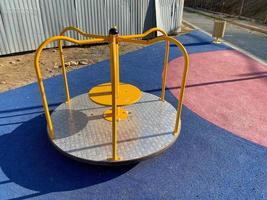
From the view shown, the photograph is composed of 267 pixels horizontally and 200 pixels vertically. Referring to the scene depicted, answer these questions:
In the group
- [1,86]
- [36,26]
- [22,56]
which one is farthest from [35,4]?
[1,86]

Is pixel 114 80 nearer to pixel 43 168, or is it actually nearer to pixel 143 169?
pixel 143 169

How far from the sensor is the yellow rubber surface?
3.66 meters

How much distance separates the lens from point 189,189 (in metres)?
3.05

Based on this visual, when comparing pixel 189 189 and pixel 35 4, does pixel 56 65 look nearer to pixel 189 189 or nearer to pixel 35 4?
pixel 35 4

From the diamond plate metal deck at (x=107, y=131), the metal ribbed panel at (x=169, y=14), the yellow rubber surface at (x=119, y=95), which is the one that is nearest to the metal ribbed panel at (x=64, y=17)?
the metal ribbed panel at (x=169, y=14)

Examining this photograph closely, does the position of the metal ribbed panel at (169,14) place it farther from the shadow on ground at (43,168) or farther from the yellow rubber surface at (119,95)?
the shadow on ground at (43,168)

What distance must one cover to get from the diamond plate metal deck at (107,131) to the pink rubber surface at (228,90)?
102 cm

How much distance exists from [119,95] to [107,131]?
0.60 meters

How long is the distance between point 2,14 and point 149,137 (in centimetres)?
610

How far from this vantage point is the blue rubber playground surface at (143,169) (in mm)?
2992

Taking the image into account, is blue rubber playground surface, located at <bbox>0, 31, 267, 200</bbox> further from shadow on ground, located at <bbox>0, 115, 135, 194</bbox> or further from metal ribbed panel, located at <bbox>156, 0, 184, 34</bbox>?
metal ribbed panel, located at <bbox>156, 0, 184, 34</bbox>

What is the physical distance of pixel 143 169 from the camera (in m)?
3.34

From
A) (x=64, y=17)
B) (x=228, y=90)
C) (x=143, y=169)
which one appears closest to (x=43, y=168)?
(x=143, y=169)

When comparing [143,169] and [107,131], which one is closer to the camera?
[143,169]
